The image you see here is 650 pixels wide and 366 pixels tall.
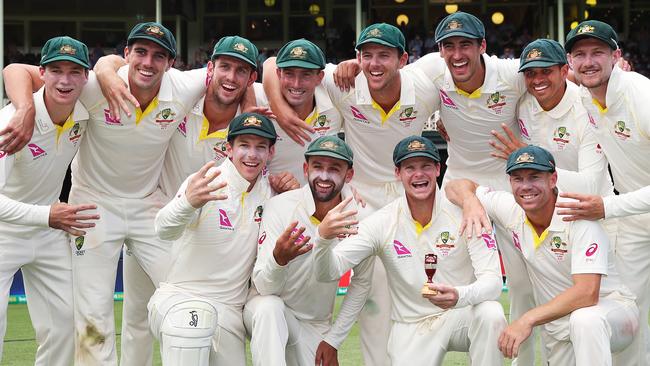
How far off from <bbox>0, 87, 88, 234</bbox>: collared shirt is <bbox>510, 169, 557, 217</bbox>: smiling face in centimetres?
273

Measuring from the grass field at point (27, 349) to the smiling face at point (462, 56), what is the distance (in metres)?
2.41

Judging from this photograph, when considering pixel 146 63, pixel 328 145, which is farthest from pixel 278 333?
pixel 146 63

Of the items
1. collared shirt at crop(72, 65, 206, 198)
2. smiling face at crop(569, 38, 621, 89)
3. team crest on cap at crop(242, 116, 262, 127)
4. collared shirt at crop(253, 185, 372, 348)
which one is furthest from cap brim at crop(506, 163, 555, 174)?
collared shirt at crop(72, 65, 206, 198)

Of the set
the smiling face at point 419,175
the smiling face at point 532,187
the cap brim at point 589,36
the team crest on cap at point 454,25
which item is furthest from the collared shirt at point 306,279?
the cap brim at point 589,36

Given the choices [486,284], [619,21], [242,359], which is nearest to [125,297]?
[242,359]

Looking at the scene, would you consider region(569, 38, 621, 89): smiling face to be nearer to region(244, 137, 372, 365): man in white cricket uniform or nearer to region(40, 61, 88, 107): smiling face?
region(244, 137, 372, 365): man in white cricket uniform

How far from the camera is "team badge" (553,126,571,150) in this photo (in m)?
6.18

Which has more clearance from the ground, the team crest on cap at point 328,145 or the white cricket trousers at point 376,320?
the team crest on cap at point 328,145

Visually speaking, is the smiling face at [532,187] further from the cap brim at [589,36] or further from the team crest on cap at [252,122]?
the team crest on cap at [252,122]

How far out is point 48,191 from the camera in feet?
19.9

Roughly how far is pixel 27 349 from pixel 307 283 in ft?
11.9

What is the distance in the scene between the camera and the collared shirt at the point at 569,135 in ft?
19.8

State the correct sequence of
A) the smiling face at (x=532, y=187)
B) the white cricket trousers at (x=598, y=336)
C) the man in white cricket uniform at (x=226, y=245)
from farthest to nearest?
the man in white cricket uniform at (x=226, y=245) < the smiling face at (x=532, y=187) < the white cricket trousers at (x=598, y=336)

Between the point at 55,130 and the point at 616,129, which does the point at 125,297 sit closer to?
the point at 55,130
